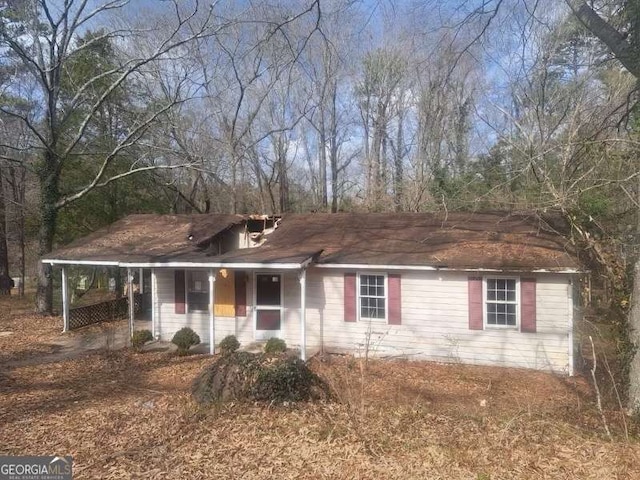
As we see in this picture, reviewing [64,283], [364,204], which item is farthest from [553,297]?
[364,204]

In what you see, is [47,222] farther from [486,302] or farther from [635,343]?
[635,343]

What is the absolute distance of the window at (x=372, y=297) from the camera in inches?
485

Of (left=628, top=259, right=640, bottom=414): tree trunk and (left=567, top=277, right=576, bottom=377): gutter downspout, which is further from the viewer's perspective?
(left=567, top=277, right=576, bottom=377): gutter downspout

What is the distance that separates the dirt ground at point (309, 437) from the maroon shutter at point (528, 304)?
9.21ft

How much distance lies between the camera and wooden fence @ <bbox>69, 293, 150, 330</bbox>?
1532cm

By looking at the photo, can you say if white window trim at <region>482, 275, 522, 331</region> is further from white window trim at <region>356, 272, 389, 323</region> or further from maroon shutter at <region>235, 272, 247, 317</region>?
maroon shutter at <region>235, 272, 247, 317</region>

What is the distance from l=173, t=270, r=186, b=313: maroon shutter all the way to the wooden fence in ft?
11.8

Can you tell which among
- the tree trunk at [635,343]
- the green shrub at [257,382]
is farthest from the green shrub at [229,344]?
the tree trunk at [635,343]

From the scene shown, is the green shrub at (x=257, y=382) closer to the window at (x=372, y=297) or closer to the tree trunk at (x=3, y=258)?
the window at (x=372, y=297)

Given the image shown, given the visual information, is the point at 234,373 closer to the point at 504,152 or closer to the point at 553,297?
the point at 553,297

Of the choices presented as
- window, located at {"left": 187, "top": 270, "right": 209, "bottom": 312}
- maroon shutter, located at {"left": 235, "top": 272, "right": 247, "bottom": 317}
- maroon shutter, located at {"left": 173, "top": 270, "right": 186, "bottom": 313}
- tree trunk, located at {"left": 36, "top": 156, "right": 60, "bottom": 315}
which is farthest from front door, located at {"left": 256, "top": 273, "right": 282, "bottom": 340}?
tree trunk, located at {"left": 36, "top": 156, "right": 60, "bottom": 315}

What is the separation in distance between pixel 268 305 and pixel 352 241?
3.01 metres

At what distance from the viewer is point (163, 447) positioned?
4945mm

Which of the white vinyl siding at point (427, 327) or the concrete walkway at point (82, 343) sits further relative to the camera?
the concrete walkway at point (82, 343)
